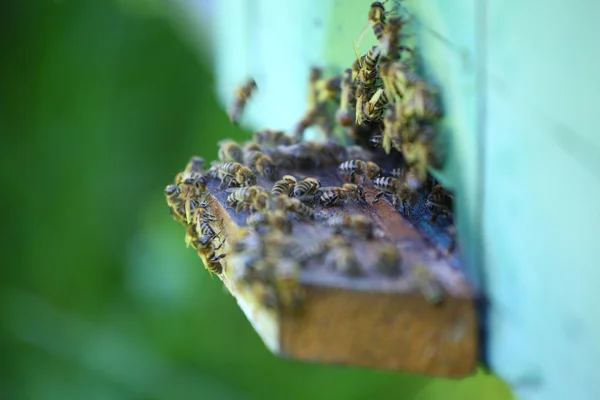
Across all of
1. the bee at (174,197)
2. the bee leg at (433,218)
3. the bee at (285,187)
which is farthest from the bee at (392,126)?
the bee at (174,197)

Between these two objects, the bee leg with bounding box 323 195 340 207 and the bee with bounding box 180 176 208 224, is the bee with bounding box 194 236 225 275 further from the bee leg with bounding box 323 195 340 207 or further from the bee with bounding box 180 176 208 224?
the bee leg with bounding box 323 195 340 207

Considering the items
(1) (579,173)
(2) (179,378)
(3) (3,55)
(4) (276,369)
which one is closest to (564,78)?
(1) (579,173)

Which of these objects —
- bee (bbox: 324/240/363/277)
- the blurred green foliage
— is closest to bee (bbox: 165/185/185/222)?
bee (bbox: 324/240/363/277)

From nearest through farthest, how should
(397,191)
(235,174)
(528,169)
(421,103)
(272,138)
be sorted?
(528,169) → (421,103) → (397,191) → (235,174) → (272,138)

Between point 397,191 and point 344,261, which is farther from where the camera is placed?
point 397,191

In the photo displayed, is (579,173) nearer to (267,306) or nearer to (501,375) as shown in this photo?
(501,375)

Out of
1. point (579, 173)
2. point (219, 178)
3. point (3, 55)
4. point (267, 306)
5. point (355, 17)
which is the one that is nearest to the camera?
point (579, 173)

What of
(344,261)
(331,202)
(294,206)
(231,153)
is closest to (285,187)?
(331,202)

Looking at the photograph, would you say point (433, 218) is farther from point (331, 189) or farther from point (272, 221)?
point (272, 221)
